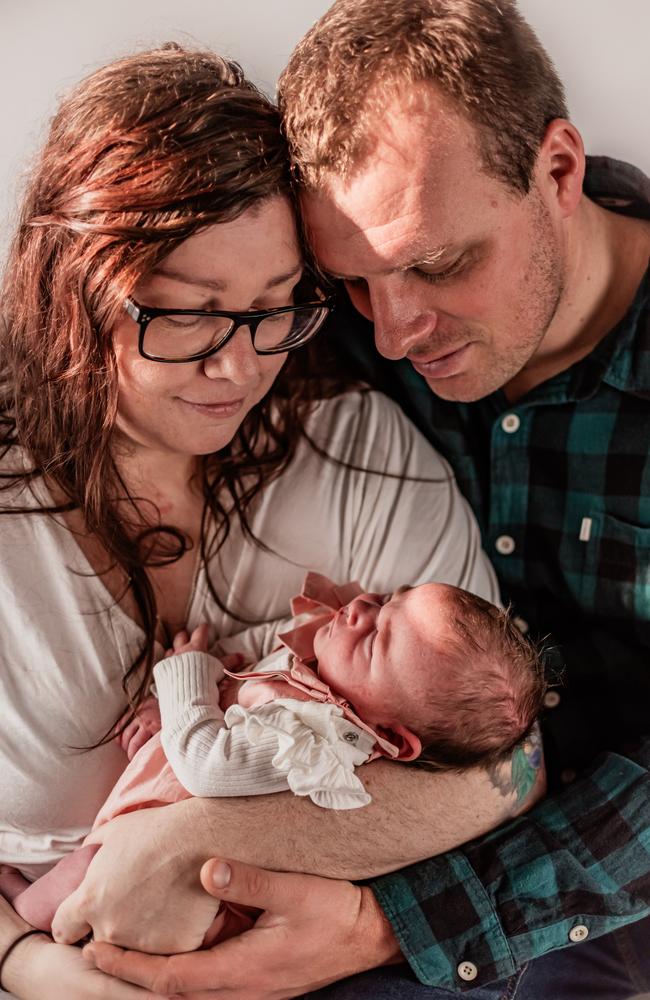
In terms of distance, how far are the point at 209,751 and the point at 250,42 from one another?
141 centimetres

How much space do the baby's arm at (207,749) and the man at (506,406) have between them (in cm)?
13

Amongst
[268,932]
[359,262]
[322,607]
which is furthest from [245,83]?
[268,932]

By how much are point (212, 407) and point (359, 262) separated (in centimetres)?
33

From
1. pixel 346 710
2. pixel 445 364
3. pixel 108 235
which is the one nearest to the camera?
pixel 108 235

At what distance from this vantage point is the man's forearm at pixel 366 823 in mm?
1601

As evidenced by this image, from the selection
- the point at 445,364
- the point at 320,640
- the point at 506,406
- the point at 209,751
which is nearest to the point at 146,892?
the point at 209,751

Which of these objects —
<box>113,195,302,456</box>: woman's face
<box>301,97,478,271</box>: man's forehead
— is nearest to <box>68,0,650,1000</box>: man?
<box>301,97,478,271</box>: man's forehead

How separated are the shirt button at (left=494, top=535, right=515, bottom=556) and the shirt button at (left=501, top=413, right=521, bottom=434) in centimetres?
21

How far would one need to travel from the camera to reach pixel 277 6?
6.84ft

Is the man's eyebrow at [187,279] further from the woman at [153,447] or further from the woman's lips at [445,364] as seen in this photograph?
the woman's lips at [445,364]

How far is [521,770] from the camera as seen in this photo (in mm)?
1802

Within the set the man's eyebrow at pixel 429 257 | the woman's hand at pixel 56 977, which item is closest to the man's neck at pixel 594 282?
the man's eyebrow at pixel 429 257

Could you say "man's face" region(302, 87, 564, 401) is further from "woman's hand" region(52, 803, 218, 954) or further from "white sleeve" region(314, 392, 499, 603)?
"woman's hand" region(52, 803, 218, 954)

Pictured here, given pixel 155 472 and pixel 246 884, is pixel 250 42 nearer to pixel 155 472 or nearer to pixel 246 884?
pixel 155 472
